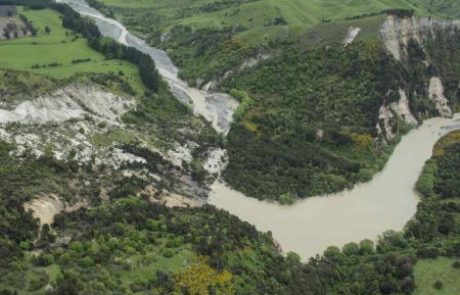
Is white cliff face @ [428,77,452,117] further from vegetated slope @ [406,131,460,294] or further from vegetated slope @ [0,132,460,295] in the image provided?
vegetated slope @ [0,132,460,295]

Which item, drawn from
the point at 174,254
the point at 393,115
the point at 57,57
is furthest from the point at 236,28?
the point at 174,254

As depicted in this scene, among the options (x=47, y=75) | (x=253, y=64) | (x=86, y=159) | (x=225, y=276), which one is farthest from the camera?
(x=253, y=64)

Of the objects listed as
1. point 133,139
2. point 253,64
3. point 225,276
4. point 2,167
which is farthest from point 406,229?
point 253,64

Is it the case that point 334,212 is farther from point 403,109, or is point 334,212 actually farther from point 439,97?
point 439,97

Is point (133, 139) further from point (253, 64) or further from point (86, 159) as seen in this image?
point (253, 64)

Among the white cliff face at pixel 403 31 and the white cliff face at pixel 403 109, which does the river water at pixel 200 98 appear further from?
the white cliff face at pixel 403 31

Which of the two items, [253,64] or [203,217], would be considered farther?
[253,64]

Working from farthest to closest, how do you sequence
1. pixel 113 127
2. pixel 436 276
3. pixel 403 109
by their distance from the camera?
pixel 403 109 < pixel 113 127 < pixel 436 276
